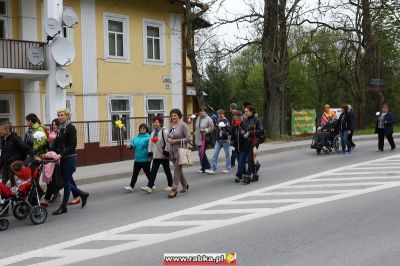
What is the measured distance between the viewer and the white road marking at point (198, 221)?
636 cm

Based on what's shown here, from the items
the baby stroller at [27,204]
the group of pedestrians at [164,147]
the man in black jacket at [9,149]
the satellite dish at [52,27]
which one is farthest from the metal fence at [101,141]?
the baby stroller at [27,204]

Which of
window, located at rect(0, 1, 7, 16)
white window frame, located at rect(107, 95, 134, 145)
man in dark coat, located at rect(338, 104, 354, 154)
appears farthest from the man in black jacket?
man in dark coat, located at rect(338, 104, 354, 154)

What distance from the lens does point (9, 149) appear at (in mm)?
8766

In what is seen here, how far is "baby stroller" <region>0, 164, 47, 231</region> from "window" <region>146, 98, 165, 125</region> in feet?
44.4

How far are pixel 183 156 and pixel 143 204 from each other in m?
1.28

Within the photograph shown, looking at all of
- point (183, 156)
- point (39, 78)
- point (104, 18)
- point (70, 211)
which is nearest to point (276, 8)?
point (104, 18)

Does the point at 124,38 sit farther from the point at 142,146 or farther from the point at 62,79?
A: the point at 142,146

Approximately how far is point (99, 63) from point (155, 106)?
366cm

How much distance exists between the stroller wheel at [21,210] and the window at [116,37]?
12.7 m

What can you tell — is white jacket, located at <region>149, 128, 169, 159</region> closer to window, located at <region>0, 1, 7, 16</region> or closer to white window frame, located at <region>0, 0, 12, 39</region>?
white window frame, located at <region>0, 0, 12, 39</region>

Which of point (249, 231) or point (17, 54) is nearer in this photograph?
point (249, 231)

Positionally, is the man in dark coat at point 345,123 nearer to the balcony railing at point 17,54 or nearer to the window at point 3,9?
the balcony railing at point 17,54

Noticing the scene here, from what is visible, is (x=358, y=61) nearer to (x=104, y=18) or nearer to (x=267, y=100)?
(x=267, y=100)

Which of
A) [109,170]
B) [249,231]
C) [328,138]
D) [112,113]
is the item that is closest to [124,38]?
[112,113]
